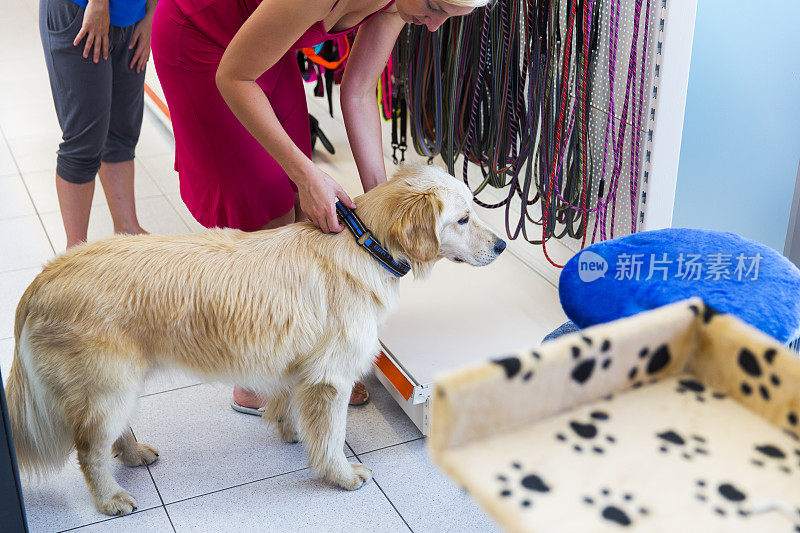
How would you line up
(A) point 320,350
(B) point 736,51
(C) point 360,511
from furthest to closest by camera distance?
(B) point 736,51, (C) point 360,511, (A) point 320,350

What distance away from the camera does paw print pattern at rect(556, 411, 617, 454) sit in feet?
2.44

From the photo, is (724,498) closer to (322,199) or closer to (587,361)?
(587,361)

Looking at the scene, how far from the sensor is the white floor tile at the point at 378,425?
2.10 meters

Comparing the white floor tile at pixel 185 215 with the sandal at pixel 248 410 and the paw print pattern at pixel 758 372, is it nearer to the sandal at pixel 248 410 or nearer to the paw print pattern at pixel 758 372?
the sandal at pixel 248 410

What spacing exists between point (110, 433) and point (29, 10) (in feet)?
20.5

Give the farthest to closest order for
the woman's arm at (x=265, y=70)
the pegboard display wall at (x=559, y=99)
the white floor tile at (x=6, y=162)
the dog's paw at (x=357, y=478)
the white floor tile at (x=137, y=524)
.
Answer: the white floor tile at (x=6, y=162) < the pegboard display wall at (x=559, y=99) < the dog's paw at (x=357, y=478) < the white floor tile at (x=137, y=524) < the woman's arm at (x=265, y=70)

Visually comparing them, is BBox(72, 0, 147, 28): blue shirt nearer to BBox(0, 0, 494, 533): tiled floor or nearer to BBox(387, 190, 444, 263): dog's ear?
BBox(0, 0, 494, 533): tiled floor

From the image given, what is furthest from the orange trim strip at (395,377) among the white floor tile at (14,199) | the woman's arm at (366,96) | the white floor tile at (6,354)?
the white floor tile at (14,199)

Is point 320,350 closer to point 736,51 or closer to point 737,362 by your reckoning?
point 737,362

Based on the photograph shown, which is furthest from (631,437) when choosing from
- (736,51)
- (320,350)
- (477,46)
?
(477,46)

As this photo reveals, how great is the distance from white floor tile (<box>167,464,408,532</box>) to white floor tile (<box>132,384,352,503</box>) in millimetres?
49

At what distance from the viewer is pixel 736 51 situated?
205 centimetres

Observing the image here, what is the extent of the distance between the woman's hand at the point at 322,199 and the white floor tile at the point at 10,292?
1.34 metres

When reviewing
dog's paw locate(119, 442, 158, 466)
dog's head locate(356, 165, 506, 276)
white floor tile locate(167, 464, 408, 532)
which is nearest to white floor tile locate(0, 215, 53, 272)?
dog's paw locate(119, 442, 158, 466)
